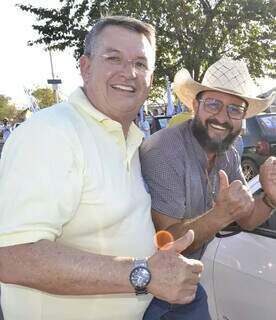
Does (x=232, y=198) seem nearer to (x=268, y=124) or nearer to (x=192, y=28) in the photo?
(x=268, y=124)

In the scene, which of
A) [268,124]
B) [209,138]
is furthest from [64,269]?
[268,124]

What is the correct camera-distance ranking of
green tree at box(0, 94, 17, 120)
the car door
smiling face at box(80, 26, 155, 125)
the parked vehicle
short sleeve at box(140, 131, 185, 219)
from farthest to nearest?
green tree at box(0, 94, 17, 120), the parked vehicle, the car door, short sleeve at box(140, 131, 185, 219), smiling face at box(80, 26, 155, 125)

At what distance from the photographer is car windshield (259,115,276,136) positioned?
31.2 ft

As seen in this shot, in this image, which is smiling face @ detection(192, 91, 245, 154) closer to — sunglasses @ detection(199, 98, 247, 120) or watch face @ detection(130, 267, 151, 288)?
sunglasses @ detection(199, 98, 247, 120)

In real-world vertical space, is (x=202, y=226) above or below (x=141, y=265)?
below

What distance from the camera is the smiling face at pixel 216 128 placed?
2.52 metres

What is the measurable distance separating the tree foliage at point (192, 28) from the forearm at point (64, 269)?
15390mm

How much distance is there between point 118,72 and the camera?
1.88m

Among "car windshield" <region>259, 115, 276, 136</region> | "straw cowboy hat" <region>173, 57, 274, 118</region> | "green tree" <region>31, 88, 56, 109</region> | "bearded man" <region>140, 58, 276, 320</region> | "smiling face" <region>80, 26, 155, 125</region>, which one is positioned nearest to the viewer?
"smiling face" <region>80, 26, 155, 125</region>

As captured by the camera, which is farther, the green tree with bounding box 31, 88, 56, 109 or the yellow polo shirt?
the green tree with bounding box 31, 88, 56, 109

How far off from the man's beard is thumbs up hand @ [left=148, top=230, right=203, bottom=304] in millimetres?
1144

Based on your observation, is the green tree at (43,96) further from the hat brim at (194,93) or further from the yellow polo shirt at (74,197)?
the yellow polo shirt at (74,197)

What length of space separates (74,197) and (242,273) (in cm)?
139

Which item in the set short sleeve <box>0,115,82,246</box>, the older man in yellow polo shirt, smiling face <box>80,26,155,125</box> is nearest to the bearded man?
the older man in yellow polo shirt
